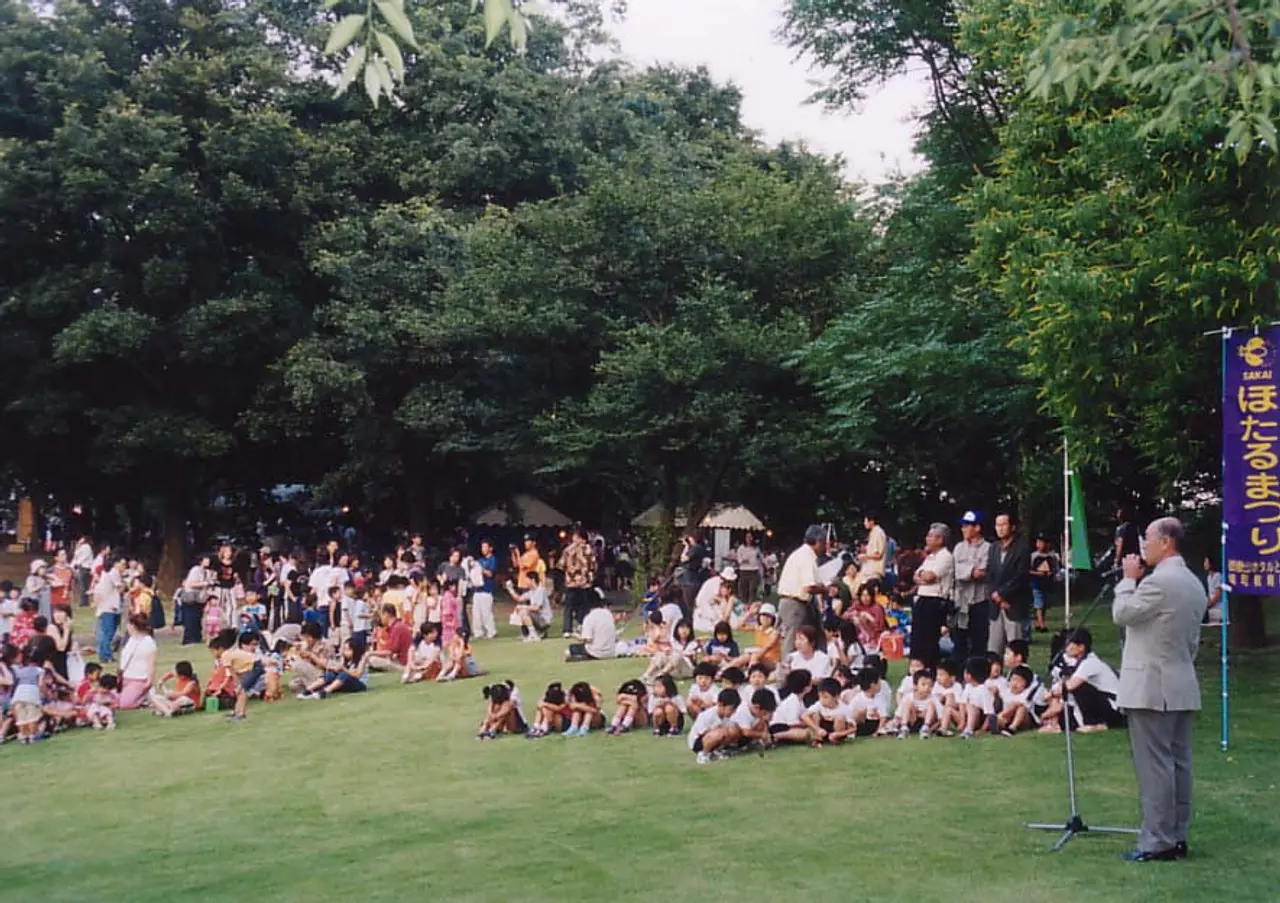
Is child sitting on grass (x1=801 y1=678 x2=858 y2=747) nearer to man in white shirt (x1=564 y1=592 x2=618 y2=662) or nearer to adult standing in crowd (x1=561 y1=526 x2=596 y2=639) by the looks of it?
man in white shirt (x1=564 y1=592 x2=618 y2=662)

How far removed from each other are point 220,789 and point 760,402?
18.6 metres

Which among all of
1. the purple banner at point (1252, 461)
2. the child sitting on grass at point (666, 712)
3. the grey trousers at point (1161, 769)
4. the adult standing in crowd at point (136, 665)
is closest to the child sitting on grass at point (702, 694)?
the child sitting on grass at point (666, 712)

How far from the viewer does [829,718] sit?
469 inches

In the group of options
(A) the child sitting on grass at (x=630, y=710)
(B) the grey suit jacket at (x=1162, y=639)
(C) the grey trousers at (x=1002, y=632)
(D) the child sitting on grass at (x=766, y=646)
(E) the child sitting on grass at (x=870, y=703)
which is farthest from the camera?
(D) the child sitting on grass at (x=766, y=646)

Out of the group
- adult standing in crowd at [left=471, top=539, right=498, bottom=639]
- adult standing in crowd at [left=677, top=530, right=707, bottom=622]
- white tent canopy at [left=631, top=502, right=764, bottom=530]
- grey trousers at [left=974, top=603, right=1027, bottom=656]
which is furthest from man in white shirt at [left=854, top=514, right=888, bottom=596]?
white tent canopy at [left=631, top=502, right=764, bottom=530]

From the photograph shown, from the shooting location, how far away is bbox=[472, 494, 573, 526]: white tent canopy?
3581cm

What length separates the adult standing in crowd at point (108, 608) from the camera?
66.9 ft

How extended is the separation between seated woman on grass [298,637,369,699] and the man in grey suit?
11427 millimetres

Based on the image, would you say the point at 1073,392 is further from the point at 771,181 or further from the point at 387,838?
the point at 771,181

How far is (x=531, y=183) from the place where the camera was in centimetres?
3406

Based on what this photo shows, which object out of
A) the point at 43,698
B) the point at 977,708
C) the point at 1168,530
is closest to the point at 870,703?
the point at 977,708

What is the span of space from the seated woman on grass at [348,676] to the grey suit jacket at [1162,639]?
37.8 ft

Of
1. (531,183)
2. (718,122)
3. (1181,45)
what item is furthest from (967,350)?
(718,122)

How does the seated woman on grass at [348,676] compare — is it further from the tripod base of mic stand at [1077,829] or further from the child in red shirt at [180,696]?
the tripod base of mic stand at [1077,829]
